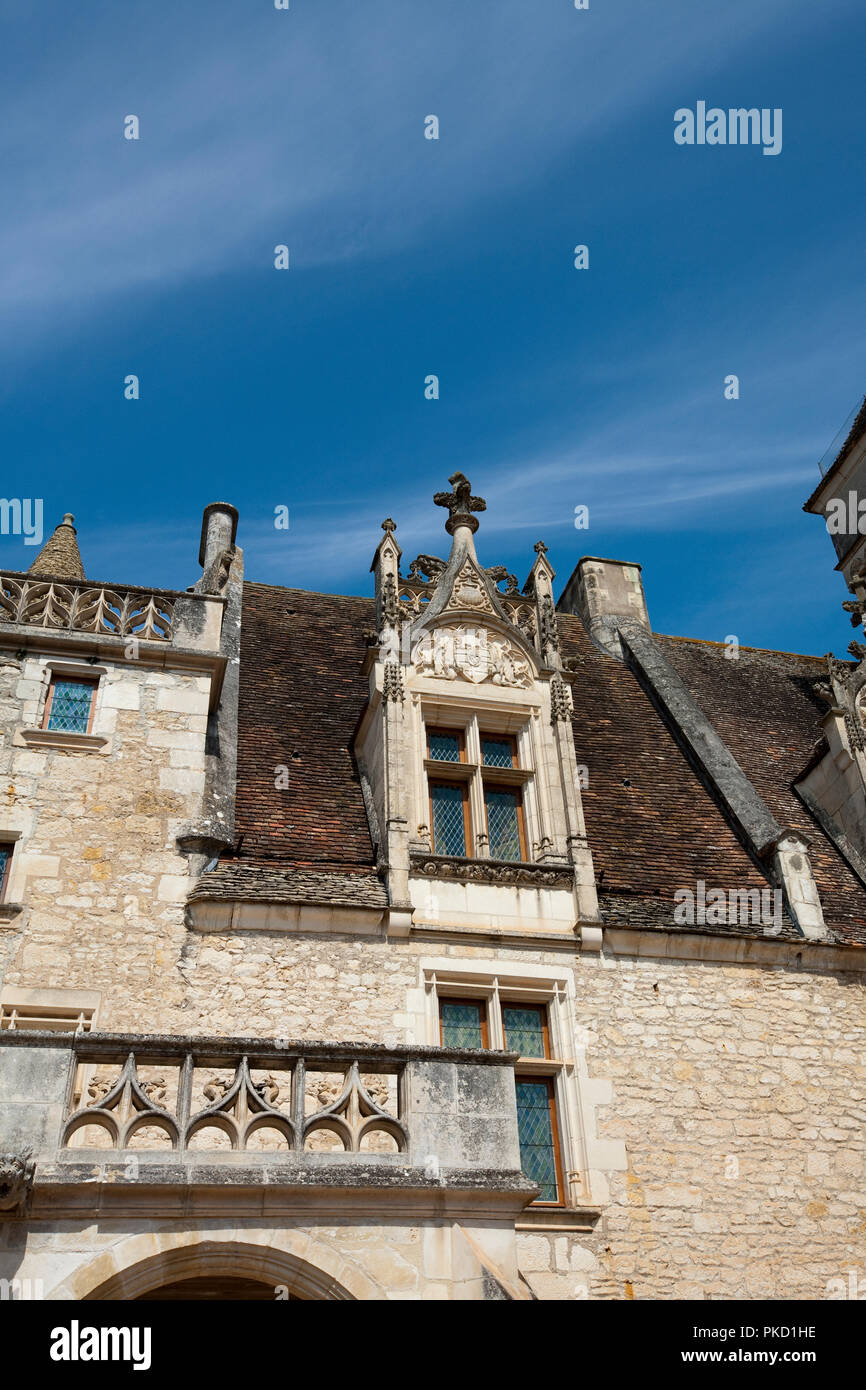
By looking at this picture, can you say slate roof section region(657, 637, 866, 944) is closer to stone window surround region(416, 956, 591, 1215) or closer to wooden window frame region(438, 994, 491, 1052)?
stone window surround region(416, 956, 591, 1215)

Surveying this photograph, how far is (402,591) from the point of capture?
44.0 feet

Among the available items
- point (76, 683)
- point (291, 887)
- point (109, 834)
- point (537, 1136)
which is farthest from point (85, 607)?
point (537, 1136)

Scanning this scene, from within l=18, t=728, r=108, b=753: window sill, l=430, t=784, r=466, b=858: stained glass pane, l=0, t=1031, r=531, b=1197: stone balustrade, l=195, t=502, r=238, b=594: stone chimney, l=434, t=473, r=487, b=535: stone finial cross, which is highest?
l=195, t=502, r=238, b=594: stone chimney

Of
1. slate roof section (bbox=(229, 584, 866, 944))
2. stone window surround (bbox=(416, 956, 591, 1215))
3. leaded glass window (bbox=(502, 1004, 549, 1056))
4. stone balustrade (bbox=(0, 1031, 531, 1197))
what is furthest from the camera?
slate roof section (bbox=(229, 584, 866, 944))

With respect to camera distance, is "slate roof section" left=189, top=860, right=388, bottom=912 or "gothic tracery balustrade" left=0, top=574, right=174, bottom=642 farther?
"gothic tracery balustrade" left=0, top=574, right=174, bottom=642

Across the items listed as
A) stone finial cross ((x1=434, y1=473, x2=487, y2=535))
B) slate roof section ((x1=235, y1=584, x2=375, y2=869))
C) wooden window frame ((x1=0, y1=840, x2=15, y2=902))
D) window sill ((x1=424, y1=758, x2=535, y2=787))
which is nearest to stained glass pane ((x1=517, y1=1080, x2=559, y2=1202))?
slate roof section ((x1=235, y1=584, x2=375, y2=869))

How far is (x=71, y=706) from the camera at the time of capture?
11.7 metres

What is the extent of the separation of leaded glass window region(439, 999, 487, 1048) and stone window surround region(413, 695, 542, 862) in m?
1.43

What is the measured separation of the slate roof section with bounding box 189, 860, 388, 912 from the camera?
34.5 ft

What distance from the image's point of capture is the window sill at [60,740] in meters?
11.2

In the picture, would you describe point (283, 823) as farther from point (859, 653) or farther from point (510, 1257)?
point (859, 653)

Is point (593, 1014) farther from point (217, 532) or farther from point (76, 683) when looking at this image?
point (217, 532)
